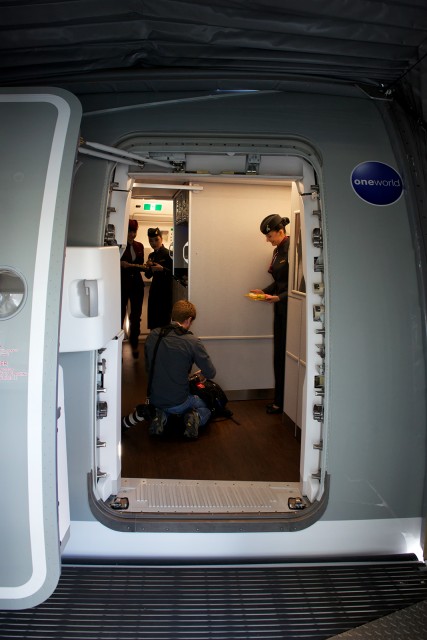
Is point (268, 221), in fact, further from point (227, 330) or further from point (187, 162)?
point (187, 162)

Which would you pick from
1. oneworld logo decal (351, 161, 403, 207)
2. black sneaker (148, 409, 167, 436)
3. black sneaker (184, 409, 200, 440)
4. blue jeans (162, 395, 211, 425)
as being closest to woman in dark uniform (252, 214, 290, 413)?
blue jeans (162, 395, 211, 425)

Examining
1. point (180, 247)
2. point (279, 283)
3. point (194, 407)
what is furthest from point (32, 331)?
point (180, 247)

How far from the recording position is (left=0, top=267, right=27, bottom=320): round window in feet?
7.04

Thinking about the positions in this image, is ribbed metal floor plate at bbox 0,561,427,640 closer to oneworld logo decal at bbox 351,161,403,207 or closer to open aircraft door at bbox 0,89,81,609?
open aircraft door at bbox 0,89,81,609

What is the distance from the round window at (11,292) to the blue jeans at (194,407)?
2923 mm

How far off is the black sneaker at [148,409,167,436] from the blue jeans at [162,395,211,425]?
0.22 ft

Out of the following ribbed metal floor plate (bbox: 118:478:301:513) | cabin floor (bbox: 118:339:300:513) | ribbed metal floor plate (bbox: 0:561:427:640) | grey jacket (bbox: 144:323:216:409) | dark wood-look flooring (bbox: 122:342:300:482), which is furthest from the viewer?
grey jacket (bbox: 144:323:216:409)

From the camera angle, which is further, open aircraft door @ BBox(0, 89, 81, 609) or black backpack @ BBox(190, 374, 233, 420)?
black backpack @ BBox(190, 374, 233, 420)

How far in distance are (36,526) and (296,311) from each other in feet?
11.4

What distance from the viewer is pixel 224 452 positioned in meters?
4.58

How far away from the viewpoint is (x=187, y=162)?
10.9 ft

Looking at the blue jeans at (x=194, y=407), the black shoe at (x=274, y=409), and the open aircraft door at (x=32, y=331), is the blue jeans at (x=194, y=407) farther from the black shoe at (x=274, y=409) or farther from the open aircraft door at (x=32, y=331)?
the open aircraft door at (x=32, y=331)

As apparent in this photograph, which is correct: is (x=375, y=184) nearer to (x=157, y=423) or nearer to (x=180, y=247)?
(x=157, y=423)

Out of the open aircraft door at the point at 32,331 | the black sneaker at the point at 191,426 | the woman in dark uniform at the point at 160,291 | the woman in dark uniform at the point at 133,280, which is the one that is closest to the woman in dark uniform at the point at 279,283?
the black sneaker at the point at 191,426
